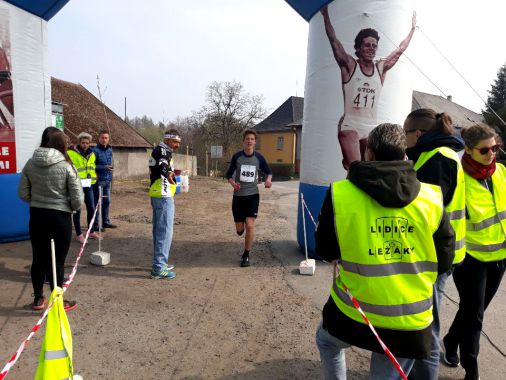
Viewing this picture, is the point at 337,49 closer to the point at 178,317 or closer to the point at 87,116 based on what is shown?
the point at 178,317

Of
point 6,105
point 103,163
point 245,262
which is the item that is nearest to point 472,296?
point 245,262

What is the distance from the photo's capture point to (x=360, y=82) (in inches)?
212

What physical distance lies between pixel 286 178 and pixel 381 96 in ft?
95.2

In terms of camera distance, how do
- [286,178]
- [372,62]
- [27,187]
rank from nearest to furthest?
[27,187] < [372,62] < [286,178]

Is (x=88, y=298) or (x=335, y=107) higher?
(x=335, y=107)

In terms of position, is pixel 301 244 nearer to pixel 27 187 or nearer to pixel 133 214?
pixel 27 187

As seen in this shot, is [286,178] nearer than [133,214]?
No

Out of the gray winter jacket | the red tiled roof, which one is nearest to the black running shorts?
the gray winter jacket

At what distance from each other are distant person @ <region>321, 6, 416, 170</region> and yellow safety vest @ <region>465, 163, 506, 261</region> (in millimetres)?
2591

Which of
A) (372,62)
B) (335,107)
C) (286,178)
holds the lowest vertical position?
(286,178)

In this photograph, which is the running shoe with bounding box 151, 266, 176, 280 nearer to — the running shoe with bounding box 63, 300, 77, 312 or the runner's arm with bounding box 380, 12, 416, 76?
the running shoe with bounding box 63, 300, 77, 312

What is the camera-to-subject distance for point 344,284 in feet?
6.35

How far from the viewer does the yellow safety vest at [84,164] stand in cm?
654

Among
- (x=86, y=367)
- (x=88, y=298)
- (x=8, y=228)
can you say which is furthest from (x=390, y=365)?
(x=8, y=228)
